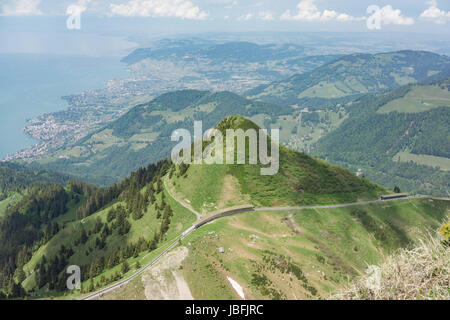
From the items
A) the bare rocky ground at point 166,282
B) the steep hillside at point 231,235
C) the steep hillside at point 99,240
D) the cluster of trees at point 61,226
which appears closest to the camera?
the bare rocky ground at point 166,282

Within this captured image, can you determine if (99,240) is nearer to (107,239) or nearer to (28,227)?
(107,239)

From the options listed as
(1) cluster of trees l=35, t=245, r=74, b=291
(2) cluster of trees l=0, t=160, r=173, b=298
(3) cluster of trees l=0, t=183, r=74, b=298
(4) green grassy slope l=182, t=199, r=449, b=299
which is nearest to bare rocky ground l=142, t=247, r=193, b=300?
(4) green grassy slope l=182, t=199, r=449, b=299

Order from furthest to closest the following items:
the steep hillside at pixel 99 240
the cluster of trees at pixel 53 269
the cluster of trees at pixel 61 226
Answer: the cluster of trees at pixel 53 269 < the cluster of trees at pixel 61 226 < the steep hillside at pixel 99 240

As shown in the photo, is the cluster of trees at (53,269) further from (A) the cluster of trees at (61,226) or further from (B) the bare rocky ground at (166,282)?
(B) the bare rocky ground at (166,282)

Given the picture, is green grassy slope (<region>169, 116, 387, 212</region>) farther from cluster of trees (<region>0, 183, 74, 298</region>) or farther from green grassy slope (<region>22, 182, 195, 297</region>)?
cluster of trees (<region>0, 183, 74, 298</region>)

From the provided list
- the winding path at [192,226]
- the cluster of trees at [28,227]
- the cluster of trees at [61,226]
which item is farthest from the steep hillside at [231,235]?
the winding path at [192,226]

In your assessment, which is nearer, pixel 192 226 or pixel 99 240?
pixel 192 226

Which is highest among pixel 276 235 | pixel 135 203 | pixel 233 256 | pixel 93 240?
pixel 233 256

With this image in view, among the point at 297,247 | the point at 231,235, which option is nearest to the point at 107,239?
the point at 231,235
